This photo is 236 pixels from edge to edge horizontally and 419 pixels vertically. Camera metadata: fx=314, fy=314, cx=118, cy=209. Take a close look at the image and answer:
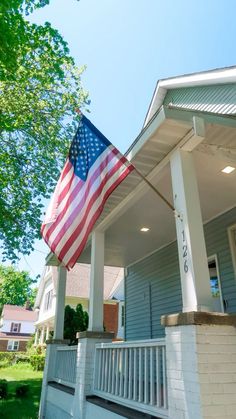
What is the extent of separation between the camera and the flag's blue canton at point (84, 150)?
4125 mm

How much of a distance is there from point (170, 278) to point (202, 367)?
5724 millimetres

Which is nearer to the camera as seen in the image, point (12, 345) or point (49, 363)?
point (49, 363)

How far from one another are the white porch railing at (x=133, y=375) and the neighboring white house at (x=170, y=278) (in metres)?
0.02

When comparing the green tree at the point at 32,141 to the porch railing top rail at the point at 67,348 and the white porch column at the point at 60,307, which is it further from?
the porch railing top rail at the point at 67,348

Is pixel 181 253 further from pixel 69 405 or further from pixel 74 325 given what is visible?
pixel 74 325

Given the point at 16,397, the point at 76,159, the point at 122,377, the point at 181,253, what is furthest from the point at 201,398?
the point at 16,397

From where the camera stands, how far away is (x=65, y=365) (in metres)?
7.51

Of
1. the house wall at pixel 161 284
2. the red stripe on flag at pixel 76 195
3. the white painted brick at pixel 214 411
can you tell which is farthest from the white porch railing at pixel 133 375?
the house wall at pixel 161 284

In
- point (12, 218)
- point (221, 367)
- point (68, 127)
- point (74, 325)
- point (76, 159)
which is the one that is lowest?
point (221, 367)

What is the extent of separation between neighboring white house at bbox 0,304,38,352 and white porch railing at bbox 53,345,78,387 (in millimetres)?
38804

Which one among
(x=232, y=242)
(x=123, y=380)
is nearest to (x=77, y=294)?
(x=232, y=242)

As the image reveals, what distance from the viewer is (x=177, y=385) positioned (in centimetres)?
309

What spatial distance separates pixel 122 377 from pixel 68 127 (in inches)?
383

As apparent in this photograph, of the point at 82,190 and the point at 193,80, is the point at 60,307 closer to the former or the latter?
the point at 82,190
